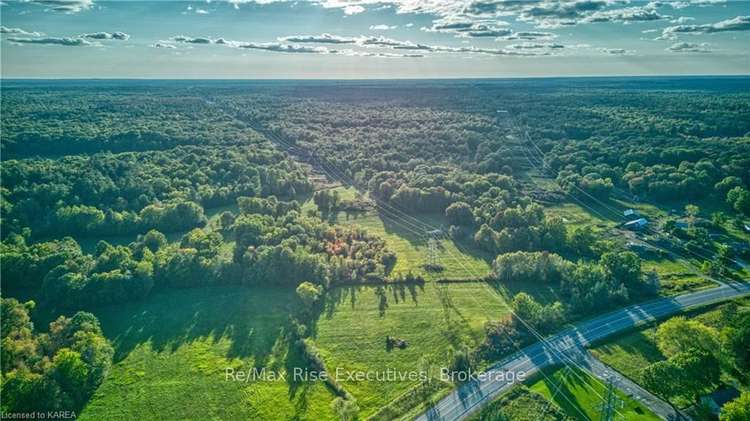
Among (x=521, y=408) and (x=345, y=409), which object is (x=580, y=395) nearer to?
(x=521, y=408)

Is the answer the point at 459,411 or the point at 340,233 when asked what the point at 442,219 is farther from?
the point at 459,411

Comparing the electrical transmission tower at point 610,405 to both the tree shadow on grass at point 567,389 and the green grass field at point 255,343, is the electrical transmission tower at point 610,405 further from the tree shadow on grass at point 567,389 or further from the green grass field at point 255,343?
the green grass field at point 255,343

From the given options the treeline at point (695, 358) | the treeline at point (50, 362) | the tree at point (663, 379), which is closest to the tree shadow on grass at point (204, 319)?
the treeline at point (50, 362)

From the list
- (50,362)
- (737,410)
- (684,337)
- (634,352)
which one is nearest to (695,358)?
(737,410)

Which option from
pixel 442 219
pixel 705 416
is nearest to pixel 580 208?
pixel 442 219

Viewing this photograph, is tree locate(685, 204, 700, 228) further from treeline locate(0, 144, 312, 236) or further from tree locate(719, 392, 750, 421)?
treeline locate(0, 144, 312, 236)

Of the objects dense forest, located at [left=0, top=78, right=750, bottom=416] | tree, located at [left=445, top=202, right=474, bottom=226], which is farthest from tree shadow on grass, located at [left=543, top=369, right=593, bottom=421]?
tree, located at [left=445, top=202, right=474, bottom=226]
